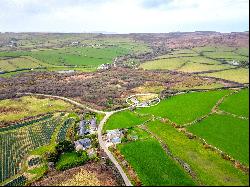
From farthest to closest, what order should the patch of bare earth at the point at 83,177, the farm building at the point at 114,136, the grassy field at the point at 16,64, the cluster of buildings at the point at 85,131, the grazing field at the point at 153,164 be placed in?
the grassy field at the point at 16,64
the farm building at the point at 114,136
the cluster of buildings at the point at 85,131
the patch of bare earth at the point at 83,177
the grazing field at the point at 153,164

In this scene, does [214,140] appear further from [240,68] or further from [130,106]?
[240,68]

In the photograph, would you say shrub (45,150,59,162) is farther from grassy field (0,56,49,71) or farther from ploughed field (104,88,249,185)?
grassy field (0,56,49,71)

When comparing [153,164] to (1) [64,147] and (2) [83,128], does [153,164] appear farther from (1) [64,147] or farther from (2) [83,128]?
(2) [83,128]

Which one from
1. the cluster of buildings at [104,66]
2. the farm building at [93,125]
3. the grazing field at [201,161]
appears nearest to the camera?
the grazing field at [201,161]

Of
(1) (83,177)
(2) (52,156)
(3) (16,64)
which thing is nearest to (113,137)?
(2) (52,156)

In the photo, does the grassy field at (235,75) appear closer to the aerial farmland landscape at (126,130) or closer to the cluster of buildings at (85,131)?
the aerial farmland landscape at (126,130)

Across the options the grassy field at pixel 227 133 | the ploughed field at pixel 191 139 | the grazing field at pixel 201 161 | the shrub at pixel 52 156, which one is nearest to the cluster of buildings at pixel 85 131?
the ploughed field at pixel 191 139

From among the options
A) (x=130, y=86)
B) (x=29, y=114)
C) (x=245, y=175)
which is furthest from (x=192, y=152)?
(x=130, y=86)
